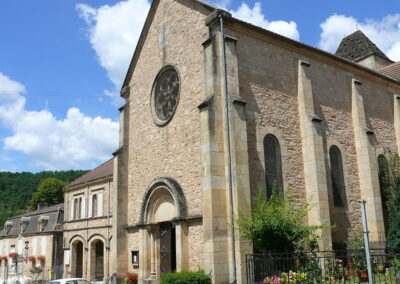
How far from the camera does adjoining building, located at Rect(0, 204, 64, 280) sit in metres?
31.5

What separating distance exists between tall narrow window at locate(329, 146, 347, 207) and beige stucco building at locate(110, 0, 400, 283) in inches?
2.3

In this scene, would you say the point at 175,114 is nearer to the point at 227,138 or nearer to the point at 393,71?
the point at 227,138

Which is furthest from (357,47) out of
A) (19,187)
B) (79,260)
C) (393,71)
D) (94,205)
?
(19,187)

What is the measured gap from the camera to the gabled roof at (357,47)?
104 feet

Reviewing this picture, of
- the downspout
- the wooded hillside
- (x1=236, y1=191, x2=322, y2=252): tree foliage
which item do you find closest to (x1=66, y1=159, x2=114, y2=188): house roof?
the downspout

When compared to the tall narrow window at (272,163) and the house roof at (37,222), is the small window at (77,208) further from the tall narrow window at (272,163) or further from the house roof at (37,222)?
the tall narrow window at (272,163)

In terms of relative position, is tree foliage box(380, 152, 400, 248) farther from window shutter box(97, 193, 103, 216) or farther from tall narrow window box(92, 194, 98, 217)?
tall narrow window box(92, 194, 98, 217)

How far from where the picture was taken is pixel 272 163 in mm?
15219

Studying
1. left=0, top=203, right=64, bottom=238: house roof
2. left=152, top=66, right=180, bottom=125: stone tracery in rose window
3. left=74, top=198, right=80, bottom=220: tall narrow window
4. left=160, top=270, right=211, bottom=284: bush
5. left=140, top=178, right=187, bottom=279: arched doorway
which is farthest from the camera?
Result: left=0, top=203, right=64, bottom=238: house roof

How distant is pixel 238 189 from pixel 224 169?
2.71ft

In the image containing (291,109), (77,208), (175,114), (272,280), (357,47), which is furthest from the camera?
(357,47)

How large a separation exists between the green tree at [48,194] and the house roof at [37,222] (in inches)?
815

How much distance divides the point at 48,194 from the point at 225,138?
2076 inches

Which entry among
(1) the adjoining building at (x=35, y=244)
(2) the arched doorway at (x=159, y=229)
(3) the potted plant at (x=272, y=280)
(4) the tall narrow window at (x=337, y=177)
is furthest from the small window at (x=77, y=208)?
(3) the potted plant at (x=272, y=280)
